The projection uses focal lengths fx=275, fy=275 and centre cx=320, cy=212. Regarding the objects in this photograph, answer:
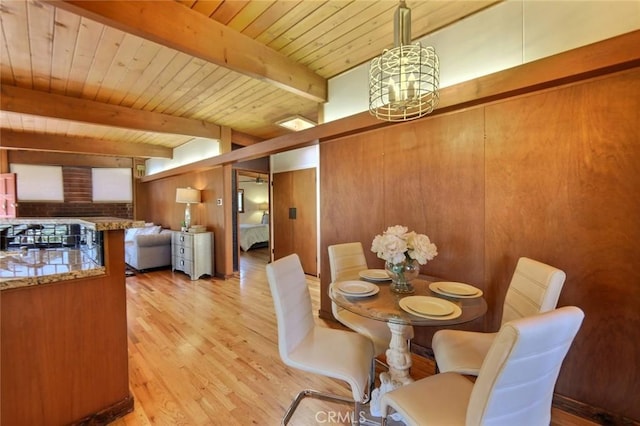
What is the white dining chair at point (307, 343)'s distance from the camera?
4.57 ft

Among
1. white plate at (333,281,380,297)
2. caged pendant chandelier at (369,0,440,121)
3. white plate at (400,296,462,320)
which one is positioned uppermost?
caged pendant chandelier at (369,0,440,121)

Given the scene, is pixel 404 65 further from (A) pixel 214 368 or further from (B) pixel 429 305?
(A) pixel 214 368

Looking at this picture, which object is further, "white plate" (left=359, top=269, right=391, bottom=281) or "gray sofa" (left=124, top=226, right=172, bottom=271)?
"gray sofa" (left=124, top=226, right=172, bottom=271)

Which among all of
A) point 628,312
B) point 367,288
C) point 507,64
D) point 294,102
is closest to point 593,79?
point 507,64

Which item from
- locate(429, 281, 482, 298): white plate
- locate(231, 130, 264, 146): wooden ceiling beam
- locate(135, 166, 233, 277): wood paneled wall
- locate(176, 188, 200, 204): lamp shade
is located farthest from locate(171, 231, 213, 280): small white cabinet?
locate(429, 281, 482, 298): white plate

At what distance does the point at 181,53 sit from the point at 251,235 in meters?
5.98

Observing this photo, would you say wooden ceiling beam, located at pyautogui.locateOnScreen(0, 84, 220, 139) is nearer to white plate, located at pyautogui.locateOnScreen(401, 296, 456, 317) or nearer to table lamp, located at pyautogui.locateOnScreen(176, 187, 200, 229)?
table lamp, located at pyautogui.locateOnScreen(176, 187, 200, 229)

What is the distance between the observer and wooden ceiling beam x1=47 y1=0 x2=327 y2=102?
1521mm

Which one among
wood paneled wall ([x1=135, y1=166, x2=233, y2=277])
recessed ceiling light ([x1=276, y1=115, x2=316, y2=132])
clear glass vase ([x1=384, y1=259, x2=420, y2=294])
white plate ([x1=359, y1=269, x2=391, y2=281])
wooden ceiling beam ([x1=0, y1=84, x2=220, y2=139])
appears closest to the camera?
clear glass vase ([x1=384, y1=259, x2=420, y2=294])

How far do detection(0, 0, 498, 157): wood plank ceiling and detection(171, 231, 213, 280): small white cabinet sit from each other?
1906 millimetres

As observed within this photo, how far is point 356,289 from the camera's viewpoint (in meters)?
1.68

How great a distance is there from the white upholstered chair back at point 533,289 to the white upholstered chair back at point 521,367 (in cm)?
59

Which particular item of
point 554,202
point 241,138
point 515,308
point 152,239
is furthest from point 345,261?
A: point 152,239

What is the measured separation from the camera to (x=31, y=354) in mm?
1427
